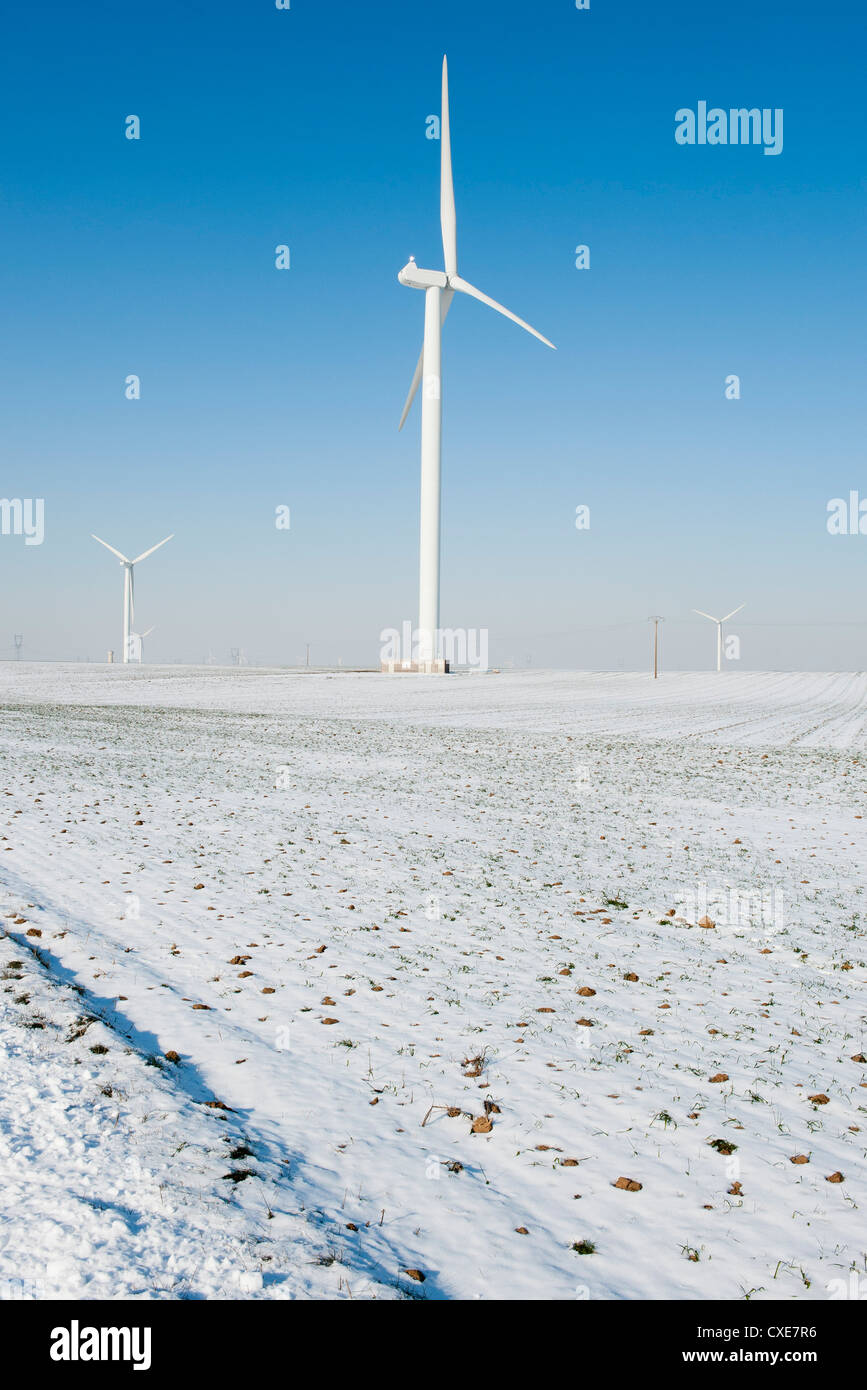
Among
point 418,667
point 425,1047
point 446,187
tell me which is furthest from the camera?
point 418,667

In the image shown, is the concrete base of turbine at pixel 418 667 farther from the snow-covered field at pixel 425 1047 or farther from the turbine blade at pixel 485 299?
the snow-covered field at pixel 425 1047

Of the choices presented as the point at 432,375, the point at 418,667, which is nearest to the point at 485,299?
the point at 432,375

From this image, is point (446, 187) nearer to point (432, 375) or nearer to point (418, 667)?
point (432, 375)

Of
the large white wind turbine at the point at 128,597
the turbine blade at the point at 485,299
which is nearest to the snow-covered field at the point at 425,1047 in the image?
the turbine blade at the point at 485,299

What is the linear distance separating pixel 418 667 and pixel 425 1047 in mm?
82078

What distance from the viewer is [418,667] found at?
8900 centimetres

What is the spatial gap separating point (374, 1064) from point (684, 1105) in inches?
96.2

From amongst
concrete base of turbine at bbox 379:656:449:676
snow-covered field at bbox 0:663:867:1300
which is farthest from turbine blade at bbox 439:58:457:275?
snow-covered field at bbox 0:663:867:1300

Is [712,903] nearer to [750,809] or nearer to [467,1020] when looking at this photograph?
[467,1020]

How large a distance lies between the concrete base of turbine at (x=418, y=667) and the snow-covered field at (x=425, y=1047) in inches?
2754

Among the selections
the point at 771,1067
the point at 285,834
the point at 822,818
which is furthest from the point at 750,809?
the point at 771,1067

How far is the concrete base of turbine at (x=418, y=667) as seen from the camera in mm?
88188

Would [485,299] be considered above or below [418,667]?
above
